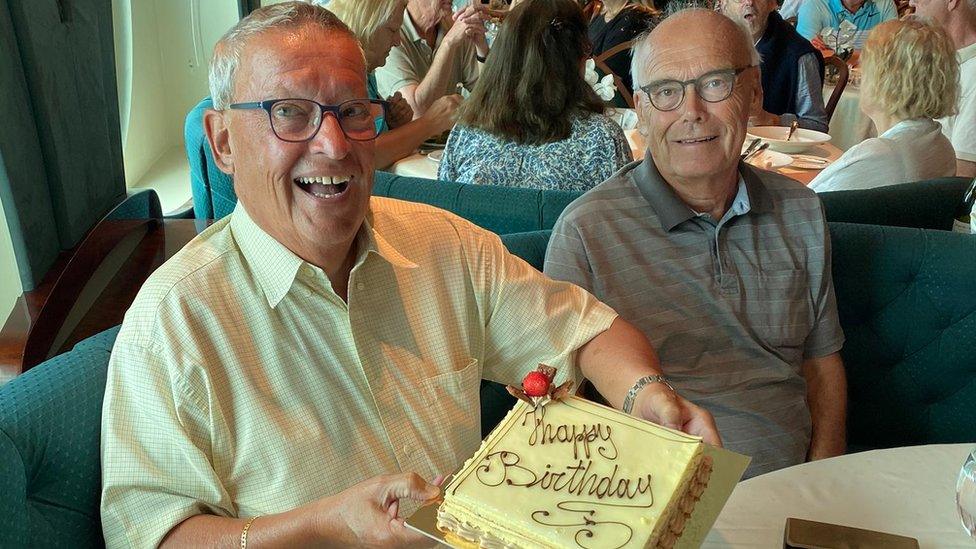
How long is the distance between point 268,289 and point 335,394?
18 centimetres

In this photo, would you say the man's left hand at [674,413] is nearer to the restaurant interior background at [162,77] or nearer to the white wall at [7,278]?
the white wall at [7,278]

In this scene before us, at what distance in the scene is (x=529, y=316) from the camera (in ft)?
4.89

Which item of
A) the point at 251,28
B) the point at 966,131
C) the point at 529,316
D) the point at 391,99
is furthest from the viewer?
the point at 966,131

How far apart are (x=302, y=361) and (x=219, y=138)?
0.37m

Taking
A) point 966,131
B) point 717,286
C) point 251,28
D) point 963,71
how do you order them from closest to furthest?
point 251,28
point 717,286
point 966,131
point 963,71

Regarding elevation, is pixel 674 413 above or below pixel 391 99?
above

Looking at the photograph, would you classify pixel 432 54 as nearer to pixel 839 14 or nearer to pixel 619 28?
pixel 619 28

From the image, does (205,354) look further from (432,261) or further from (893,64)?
(893,64)

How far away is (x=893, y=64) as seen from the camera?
2.66 metres

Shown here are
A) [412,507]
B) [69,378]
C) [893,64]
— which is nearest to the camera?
[69,378]

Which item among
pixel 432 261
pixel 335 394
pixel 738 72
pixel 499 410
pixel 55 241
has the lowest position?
pixel 499 410

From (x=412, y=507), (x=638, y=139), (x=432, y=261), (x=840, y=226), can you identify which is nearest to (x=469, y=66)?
(x=638, y=139)

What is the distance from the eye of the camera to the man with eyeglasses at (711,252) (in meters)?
1.77

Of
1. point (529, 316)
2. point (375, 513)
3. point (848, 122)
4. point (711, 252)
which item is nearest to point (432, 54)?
point (848, 122)
